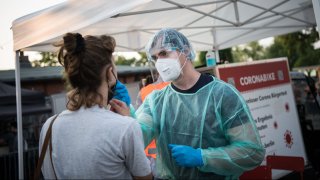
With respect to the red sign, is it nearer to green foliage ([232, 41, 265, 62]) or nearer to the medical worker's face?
the medical worker's face

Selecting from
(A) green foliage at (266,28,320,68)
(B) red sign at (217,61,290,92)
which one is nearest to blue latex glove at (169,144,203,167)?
(B) red sign at (217,61,290,92)

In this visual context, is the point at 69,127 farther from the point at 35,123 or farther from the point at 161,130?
the point at 35,123

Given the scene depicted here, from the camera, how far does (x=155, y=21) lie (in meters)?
4.41

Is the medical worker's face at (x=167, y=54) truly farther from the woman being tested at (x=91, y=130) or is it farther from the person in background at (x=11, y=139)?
the person in background at (x=11, y=139)

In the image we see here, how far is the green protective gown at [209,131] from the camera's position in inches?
64.5

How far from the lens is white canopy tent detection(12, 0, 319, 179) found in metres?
2.25

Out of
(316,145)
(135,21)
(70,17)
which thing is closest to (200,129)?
(70,17)

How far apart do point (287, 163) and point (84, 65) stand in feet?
6.75

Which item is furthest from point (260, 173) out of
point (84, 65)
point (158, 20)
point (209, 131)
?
point (158, 20)

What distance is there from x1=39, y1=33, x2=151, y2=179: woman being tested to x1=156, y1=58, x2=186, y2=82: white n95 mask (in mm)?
599

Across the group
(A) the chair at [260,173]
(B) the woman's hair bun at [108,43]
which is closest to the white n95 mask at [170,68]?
(B) the woman's hair bun at [108,43]

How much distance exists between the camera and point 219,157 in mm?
1610

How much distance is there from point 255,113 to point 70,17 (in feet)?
7.58

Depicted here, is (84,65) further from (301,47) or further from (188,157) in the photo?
(301,47)
